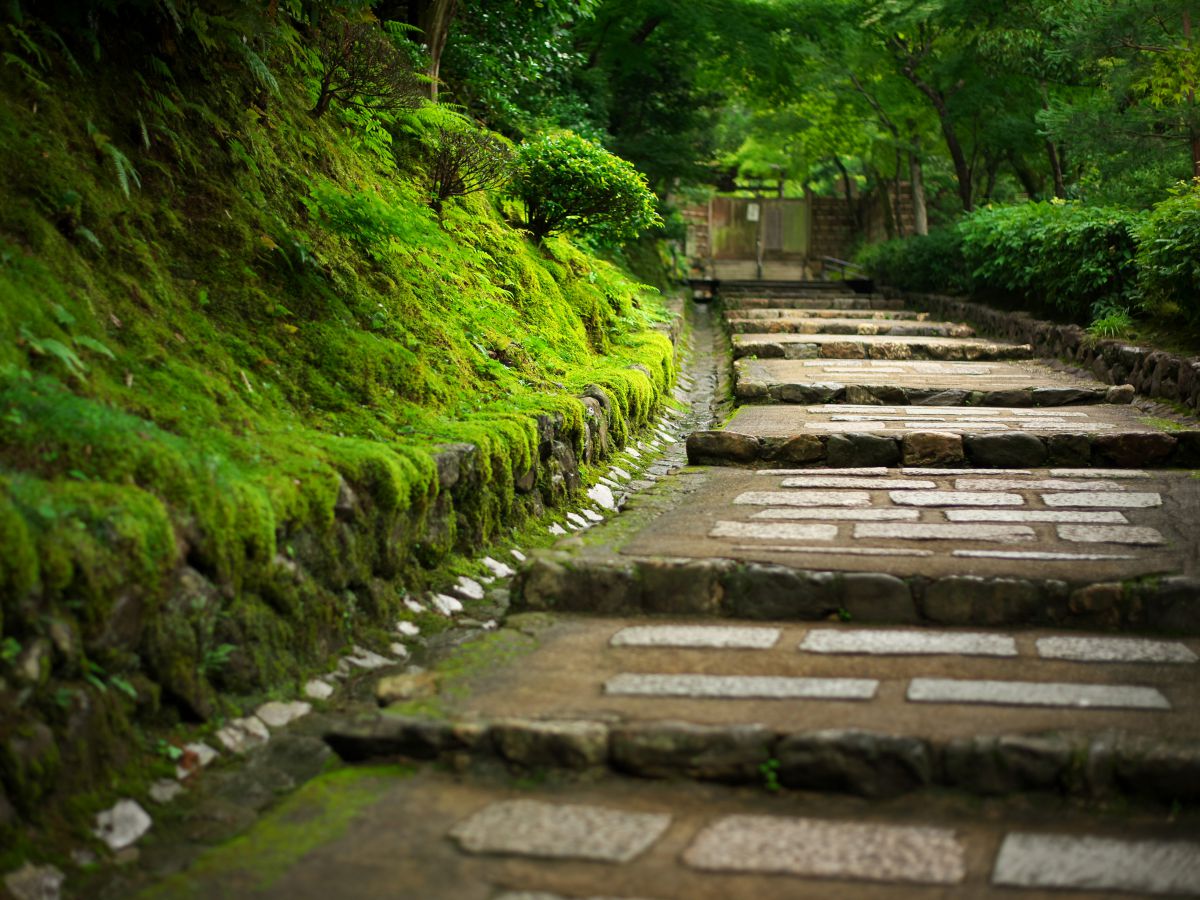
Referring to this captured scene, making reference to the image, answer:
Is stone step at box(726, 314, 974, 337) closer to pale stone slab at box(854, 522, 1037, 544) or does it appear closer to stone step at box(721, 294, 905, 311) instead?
stone step at box(721, 294, 905, 311)

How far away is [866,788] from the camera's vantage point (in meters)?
3.41

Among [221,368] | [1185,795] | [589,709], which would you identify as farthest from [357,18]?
[1185,795]

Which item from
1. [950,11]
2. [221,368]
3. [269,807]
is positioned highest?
[950,11]

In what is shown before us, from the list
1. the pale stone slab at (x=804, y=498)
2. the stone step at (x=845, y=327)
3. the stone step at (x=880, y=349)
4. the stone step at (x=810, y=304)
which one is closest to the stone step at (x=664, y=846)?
the pale stone slab at (x=804, y=498)

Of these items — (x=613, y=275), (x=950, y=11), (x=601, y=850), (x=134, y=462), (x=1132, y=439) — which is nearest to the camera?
(x=601, y=850)

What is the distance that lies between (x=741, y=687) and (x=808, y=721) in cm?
38

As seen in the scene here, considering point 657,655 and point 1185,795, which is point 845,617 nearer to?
point 657,655

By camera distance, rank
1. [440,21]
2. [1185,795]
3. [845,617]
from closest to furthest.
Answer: [1185,795] < [845,617] < [440,21]

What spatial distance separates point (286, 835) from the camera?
3166 mm

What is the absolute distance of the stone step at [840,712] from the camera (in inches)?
134

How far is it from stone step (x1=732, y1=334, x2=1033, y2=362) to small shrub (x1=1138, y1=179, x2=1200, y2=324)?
259 centimetres

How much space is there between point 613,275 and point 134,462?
31.9ft

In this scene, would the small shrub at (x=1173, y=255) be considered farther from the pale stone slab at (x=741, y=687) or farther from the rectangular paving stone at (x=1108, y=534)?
the pale stone slab at (x=741, y=687)

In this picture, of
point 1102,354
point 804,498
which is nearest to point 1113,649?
point 804,498
